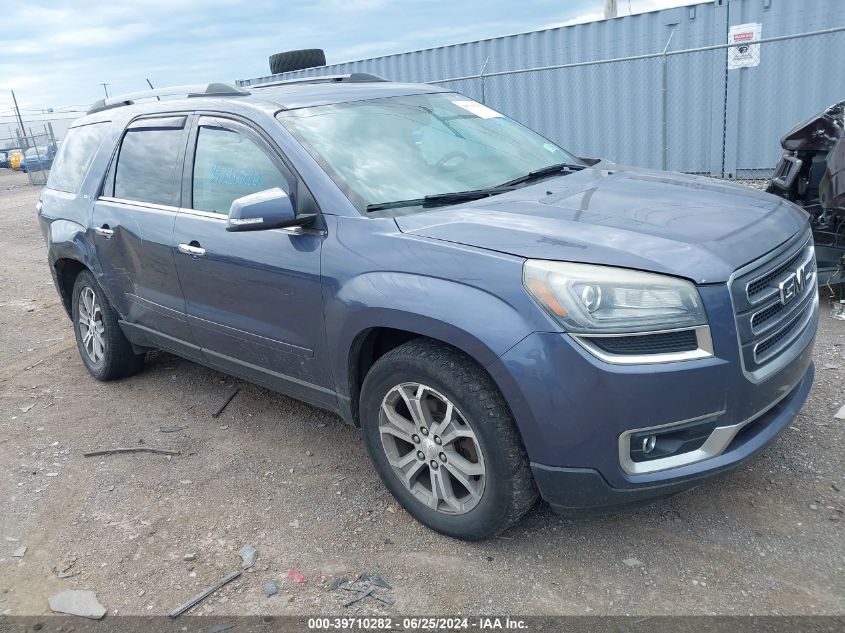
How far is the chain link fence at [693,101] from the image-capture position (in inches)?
400

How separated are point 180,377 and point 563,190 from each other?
3.22 m

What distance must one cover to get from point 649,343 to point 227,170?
2.34m

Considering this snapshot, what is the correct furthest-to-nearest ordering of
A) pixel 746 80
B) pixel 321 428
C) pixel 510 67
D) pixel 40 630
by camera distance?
pixel 510 67 < pixel 746 80 < pixel 321 428 < pixel 40 630

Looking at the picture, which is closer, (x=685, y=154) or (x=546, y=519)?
(x=546, y=519)

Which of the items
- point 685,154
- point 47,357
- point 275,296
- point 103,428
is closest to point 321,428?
point 275,296

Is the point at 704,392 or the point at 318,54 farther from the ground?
the point at 318,54

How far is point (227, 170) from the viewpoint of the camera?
3.74 metres

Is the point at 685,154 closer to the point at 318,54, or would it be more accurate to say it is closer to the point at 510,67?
the point at 510,67

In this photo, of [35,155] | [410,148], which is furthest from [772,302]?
[35,155]

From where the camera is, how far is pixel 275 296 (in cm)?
340

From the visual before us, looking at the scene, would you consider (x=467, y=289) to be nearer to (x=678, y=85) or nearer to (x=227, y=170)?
(x=227, y=170)

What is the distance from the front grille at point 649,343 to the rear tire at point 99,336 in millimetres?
3595

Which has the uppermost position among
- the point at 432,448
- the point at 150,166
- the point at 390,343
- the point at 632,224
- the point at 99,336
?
the point at 150,166

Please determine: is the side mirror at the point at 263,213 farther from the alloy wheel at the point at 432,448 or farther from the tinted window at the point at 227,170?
the alloy wheel at the point at 432,448
